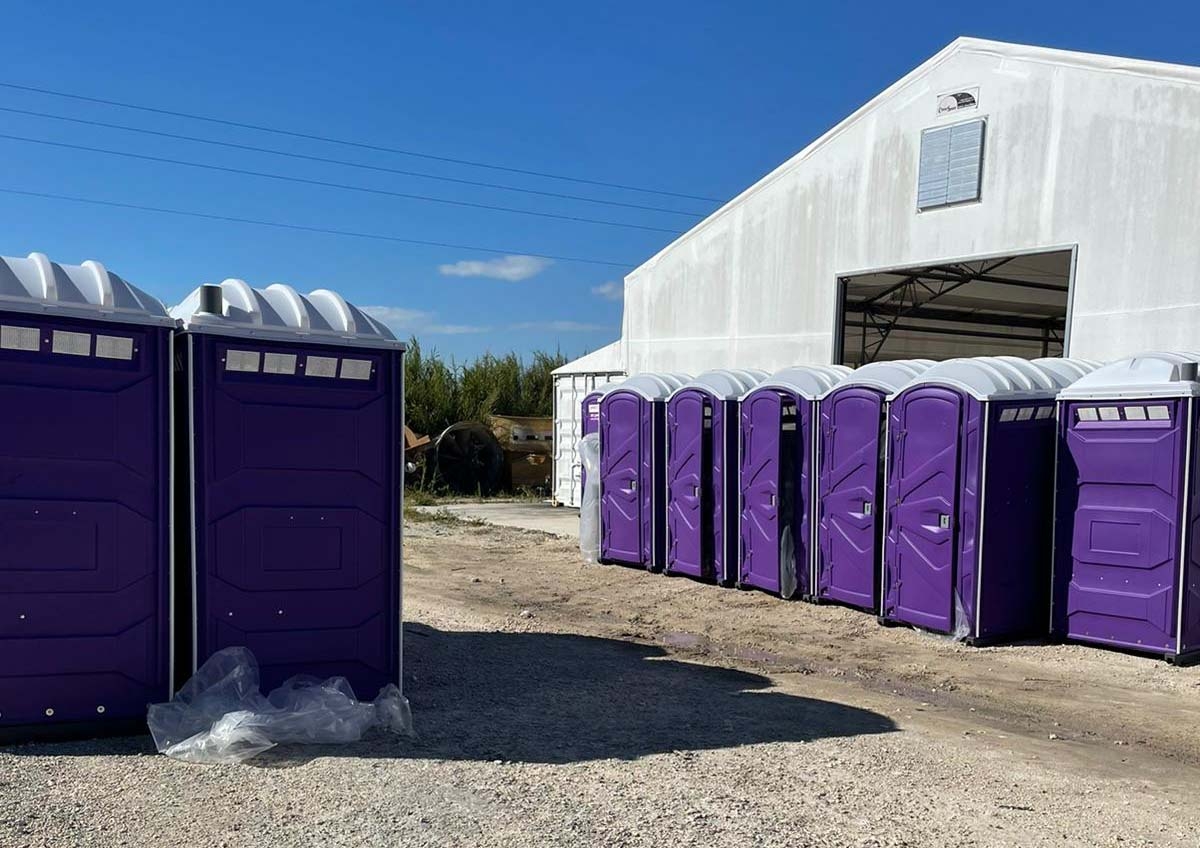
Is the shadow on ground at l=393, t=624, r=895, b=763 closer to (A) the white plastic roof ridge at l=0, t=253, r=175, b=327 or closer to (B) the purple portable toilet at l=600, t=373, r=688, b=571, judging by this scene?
(A) the white plastic roof ridge at l=0, t=253, r=175, b=327

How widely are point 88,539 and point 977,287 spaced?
1594 centimetres

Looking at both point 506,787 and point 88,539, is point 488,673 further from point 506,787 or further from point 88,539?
point 88,539

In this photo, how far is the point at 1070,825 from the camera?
4066mm

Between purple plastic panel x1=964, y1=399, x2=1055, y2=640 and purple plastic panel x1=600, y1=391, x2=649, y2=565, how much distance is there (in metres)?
4.18

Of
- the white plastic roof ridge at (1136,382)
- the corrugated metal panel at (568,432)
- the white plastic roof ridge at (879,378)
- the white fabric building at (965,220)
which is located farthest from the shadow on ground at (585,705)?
the corrugated metal panel at (568,432)

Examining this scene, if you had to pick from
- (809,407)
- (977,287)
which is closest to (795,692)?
(809,407)

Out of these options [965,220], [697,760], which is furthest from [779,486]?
[697,760]

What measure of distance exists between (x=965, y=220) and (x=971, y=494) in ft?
15.9

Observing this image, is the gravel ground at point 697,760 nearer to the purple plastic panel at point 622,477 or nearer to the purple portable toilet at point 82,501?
the purple portable toilet at point 82,501

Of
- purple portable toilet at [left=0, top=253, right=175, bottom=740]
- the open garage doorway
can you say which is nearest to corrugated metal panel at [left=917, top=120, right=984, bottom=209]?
the open garage doorway

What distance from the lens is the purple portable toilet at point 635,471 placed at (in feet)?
35.8

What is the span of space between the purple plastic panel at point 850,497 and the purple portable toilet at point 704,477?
3.69 feet

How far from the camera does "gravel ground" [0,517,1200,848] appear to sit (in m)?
3.85

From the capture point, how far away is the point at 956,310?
19.8 meters
